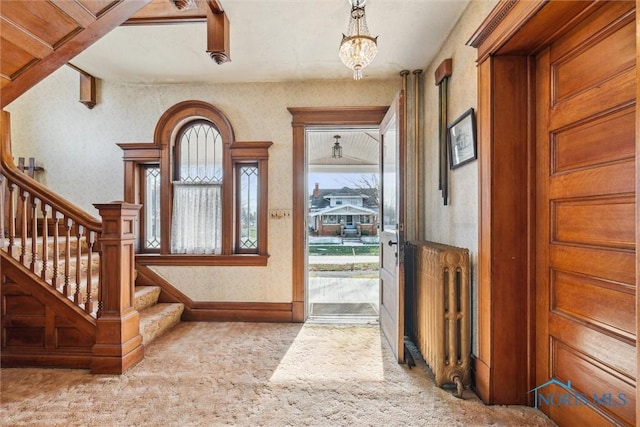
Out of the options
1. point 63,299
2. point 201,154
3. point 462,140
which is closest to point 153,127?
point 201,154

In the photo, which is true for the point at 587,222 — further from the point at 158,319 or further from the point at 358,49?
the point at 158,319

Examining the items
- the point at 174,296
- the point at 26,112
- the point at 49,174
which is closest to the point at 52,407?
the point at 174,296

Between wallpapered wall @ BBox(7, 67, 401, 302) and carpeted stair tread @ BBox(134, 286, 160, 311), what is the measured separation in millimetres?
199

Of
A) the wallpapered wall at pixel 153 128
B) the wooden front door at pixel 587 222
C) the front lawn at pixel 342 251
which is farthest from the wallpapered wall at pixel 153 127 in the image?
the front lawn at pixel 342 251

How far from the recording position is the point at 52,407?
1755mm

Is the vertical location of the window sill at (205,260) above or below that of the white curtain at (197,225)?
below

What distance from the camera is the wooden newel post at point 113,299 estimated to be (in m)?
2.13

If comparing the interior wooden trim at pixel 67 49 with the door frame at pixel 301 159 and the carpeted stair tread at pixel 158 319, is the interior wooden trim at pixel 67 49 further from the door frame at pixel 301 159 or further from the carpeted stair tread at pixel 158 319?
the carpeted stair tread at pixel 158 319

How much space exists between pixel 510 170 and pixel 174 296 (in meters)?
3.35

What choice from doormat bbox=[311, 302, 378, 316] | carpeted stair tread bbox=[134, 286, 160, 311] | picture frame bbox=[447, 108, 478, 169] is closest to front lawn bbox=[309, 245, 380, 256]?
doormat bbox=[311, 302, 378, 316]

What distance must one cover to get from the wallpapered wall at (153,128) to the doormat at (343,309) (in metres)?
0.56

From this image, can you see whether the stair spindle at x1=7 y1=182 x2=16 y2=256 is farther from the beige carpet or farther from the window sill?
the window sill

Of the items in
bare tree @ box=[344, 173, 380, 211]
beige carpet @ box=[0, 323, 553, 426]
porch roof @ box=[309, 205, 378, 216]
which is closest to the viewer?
beige carpet @ box=[0, 323, 553, 426]

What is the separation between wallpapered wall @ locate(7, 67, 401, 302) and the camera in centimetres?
325
